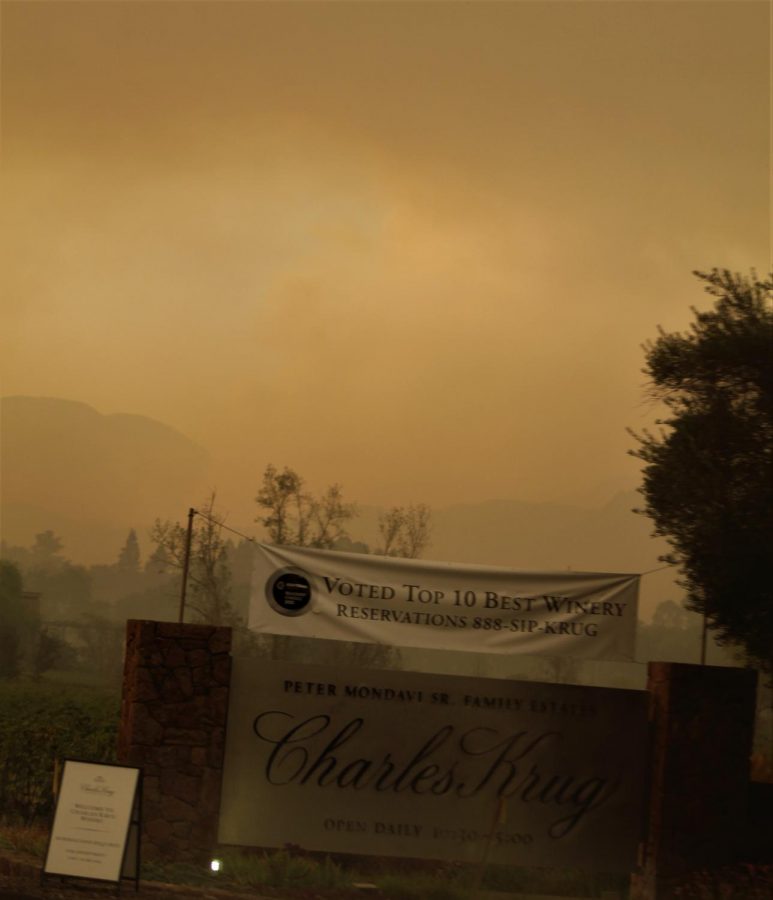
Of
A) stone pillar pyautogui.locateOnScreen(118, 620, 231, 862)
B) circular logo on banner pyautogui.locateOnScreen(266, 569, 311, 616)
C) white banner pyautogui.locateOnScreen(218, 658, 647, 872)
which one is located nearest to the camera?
stone pillar pyautogui.locateOnScreen(118, 620, 231, 862)

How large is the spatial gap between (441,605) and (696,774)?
9.79 ft

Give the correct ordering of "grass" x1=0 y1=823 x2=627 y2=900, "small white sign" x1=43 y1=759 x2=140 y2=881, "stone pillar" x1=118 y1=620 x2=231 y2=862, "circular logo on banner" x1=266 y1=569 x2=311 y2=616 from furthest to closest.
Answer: "circular logo on banner" x1=266 y1=569 x2=311 y2=616 < "stone pillar" x1=118 y1=620 x2=231 y2=862 < "grass" x1=0 y1=823 x2=627 y2=900 < "small white sign" x1=43 y1=759 x2=140 y2=881

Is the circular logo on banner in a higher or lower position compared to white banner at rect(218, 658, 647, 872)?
higher

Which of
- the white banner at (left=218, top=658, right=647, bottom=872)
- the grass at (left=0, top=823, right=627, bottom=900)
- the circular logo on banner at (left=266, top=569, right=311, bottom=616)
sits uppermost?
A: the circular logo on banner at (left=266, top=569, right=311, bottom=616)

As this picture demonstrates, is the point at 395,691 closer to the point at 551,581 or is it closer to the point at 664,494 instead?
the point at 551,581

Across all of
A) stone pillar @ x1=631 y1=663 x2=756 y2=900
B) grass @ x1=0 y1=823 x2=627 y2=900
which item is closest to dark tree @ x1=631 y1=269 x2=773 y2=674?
stone pillar @ x1=631 y1=663 x2=756 y2=900

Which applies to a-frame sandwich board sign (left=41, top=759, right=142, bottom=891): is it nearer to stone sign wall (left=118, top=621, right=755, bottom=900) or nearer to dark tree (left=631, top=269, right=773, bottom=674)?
stone sign wall (left=118, top=621, right=755, bottom=900)

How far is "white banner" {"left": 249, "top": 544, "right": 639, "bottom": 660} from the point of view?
39.5 feet

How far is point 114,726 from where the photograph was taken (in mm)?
14633

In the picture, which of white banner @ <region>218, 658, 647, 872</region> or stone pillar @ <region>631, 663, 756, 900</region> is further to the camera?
stone pillar @ <region>631, 663, 756, 900</region>

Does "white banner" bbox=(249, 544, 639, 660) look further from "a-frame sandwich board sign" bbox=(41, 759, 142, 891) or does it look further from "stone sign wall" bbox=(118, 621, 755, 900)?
"a-frame sandwich board sign" bbox=(41, 759, 142, 891)

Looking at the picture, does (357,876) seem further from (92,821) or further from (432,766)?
(92,821)

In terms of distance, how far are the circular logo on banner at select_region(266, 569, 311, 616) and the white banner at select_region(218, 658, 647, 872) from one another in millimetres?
550

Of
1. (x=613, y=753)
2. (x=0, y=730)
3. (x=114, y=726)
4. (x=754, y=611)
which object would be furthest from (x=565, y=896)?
(x=0, y=730)
